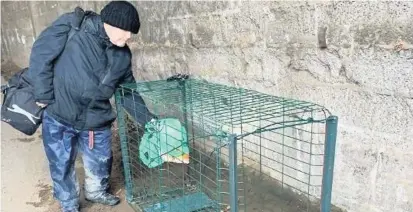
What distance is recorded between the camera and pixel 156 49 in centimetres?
432

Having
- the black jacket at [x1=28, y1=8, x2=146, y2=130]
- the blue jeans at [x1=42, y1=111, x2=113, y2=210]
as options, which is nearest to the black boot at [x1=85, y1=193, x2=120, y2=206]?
the blue jeans at [x1=42, y1=111, x2=113, y2=210]

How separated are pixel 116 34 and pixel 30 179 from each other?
1877 mm

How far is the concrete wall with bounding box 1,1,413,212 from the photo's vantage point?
6.89 ft

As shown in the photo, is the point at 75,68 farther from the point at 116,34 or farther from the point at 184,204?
the point at 184,204

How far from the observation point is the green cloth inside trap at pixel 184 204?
2.85 m

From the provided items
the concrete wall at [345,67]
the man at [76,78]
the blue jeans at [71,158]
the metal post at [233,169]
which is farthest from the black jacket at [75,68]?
the metal post at [233,169]

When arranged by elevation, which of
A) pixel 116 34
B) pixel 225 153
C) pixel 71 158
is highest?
pixel 116 34

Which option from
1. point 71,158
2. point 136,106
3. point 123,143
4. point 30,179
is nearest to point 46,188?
point 30,179

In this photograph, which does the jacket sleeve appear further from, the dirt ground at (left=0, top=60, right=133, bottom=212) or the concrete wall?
the concrete wall

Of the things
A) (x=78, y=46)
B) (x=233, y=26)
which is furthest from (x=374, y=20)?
(x=78, y=46)

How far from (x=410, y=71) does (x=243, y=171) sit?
1.60 meters

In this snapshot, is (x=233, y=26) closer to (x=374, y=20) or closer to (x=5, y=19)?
(x=374, y=20)

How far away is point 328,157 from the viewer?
197cm

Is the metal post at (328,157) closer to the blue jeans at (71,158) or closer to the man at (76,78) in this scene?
the man at (76,78)
